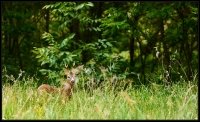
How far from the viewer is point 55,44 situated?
8.34 m

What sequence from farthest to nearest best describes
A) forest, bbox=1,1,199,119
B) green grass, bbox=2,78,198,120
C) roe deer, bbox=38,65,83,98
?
roe deer, bbox=38,65,83,98 → forest, bbox=1,1,199,119 → green grass, bbox=2,78,198,120

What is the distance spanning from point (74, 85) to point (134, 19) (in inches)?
115

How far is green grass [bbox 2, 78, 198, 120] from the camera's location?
197 inches

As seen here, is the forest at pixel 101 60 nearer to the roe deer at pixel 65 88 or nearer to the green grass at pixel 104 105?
the green grass at pixel 104 105

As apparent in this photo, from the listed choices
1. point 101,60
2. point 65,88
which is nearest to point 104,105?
point 65,88

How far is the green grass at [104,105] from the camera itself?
4.99 m

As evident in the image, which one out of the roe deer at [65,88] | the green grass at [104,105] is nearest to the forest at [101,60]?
the green grass at [104,105]

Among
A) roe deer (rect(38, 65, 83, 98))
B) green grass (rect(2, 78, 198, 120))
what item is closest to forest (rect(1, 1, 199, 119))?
green grass (rect(2, 78, 198, 120))

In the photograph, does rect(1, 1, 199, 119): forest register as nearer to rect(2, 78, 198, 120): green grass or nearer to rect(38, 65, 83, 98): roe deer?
rect(2, 78, 198, 120): green grass

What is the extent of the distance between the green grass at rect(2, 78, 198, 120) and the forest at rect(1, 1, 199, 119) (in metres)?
0.01

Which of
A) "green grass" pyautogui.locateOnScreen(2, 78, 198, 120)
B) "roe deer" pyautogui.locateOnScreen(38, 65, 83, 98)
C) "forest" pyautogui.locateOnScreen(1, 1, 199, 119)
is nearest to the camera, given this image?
"green grass" pyautogui.locateOnScreen(2, 78, 198, 120)

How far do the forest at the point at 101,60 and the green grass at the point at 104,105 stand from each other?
0.04 feet

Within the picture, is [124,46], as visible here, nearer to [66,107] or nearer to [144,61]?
[144,61]

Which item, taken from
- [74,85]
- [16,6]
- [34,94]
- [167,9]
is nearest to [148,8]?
[167,9]
